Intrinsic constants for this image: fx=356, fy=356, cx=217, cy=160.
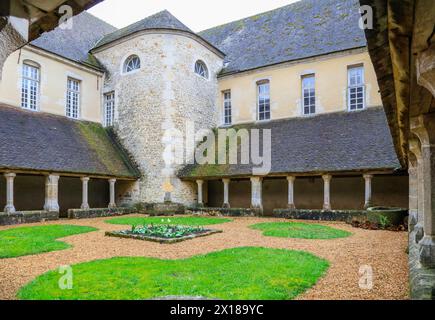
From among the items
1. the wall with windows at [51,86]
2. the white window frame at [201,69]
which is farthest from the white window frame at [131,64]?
the white window frame at [201,69]

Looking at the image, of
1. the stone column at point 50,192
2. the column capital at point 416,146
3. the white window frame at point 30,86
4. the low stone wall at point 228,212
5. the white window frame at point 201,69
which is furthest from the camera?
the white window frame at point 201,69

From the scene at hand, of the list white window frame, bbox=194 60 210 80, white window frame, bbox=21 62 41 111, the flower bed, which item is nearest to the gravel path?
the flower bed

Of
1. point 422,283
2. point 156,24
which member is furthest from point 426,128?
point 156,24

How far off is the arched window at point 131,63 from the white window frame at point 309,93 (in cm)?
785

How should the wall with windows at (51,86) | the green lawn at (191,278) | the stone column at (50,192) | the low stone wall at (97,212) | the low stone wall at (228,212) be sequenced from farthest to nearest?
the wall with windows at (51,86), the low stone wall at (228,212), the low stone wall at (97,212), the stone column at (50,192), the green lawn at (191,278)

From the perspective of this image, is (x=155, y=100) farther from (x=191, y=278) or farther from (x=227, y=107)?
(x=191, y=278)

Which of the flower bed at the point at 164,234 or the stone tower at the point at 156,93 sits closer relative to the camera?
the flower bed at the point at 164,234

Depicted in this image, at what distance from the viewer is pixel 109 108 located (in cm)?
1820

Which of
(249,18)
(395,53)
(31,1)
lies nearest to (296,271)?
(395,53)

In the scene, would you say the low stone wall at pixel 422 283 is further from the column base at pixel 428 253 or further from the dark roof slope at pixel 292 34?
the dark roof slope at pixel 292 34

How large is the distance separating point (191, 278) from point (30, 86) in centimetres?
1373

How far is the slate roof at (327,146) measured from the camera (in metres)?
12.4
